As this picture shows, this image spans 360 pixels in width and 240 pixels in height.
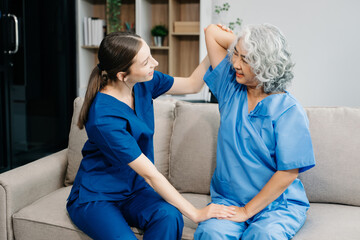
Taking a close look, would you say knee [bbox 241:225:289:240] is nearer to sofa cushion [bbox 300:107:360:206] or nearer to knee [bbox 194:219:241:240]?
knee [bbox 194:219:241:240]

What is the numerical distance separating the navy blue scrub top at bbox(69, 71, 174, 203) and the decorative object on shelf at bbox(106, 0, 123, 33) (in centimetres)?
215

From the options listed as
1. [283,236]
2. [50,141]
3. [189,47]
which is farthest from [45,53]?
[283,236]

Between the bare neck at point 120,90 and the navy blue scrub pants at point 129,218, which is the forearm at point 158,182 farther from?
the bare neck at point 120,90

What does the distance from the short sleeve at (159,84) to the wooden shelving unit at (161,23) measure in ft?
6.11

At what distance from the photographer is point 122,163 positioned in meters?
1.36

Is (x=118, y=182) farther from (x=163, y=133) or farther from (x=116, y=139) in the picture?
(x=163, y=133)

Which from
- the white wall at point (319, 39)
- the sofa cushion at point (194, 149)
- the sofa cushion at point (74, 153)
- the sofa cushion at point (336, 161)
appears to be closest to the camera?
the sofa cushion at point (336, 161)

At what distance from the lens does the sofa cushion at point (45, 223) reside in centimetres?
153

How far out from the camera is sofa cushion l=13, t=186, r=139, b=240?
1.53 meters

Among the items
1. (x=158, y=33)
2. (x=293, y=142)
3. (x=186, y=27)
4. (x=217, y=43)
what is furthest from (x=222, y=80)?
(x=158, y=33)

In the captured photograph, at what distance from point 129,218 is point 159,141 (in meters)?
0.49

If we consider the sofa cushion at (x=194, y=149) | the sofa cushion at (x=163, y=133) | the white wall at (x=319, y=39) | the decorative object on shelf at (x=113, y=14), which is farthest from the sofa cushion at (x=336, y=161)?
the decorative object on shelf at (x=113, y=14)

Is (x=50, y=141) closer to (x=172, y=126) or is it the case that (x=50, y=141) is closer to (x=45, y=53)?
(x=45, y=53)

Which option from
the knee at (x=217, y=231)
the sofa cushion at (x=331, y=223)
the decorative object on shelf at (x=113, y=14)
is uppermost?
the decorative object on shelf at (x=113, y=14)
